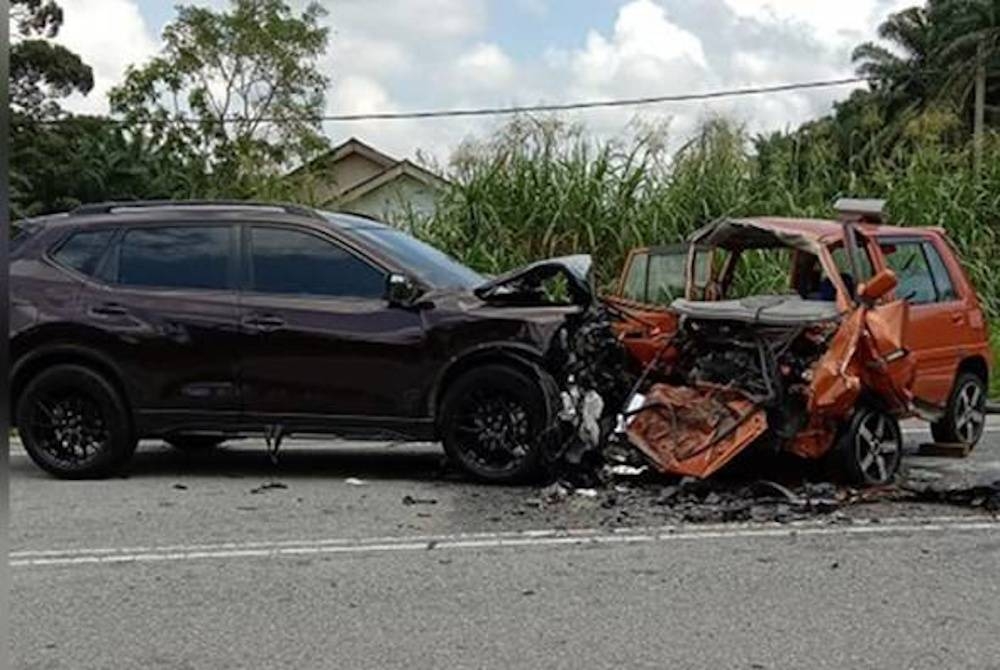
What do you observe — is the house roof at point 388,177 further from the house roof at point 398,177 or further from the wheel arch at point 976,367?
the wheel arch at point 976,367

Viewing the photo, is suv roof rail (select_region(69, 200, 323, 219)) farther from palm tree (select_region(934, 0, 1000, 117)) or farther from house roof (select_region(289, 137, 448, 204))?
palm tree (select_region(934, 0, 1000, 117))

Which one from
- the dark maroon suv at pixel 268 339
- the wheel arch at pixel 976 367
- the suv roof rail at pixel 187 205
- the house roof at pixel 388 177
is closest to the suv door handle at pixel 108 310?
the dark maroon suv at pixel 268 339

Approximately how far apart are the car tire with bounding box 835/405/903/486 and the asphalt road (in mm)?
372

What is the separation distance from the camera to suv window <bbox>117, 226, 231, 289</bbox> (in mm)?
8375

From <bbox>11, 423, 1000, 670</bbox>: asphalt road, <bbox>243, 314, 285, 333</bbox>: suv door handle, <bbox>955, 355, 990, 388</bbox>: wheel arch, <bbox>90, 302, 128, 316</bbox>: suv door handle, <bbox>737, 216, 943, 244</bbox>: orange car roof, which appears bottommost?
<bbox>11, 423, 1000, 670</bbox>: asphalt road

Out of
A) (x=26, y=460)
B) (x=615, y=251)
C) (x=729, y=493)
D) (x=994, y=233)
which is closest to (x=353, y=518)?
(x=729, y=493)

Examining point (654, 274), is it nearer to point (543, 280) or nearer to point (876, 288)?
point (543, 280)

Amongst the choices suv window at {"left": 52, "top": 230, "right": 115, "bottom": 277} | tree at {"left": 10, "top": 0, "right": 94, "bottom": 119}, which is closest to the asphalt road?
suv window at {"left": 52, "top": 230, "right": 115, "bottom": 277}

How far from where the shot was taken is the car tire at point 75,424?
8.20 metres

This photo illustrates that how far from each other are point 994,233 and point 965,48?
31.1m

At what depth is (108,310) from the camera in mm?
8297

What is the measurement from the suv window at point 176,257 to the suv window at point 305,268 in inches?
9.5

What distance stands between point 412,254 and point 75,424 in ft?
8.36

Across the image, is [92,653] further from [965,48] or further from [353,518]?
[965,48]
